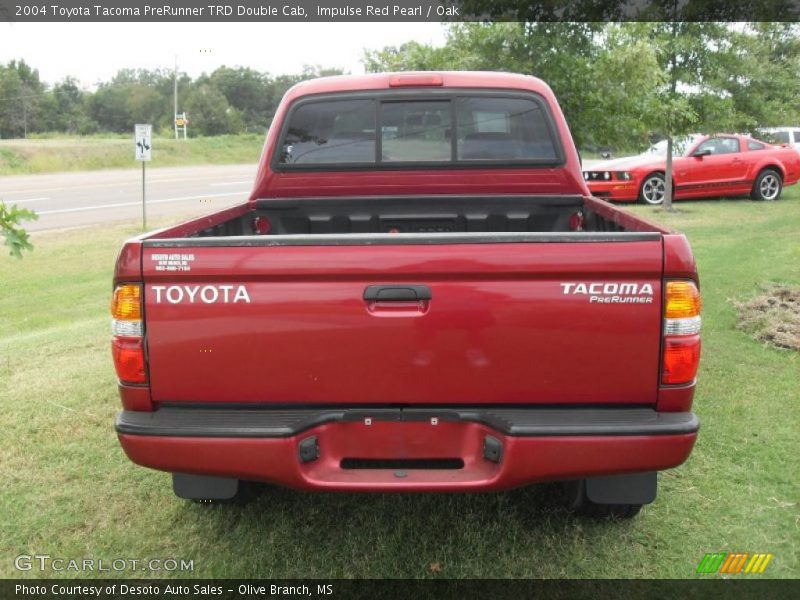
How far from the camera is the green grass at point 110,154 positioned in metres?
35.1

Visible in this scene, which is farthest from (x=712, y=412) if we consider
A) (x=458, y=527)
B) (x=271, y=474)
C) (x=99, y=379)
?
(x=99, y=379)

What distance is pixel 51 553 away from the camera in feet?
11.0

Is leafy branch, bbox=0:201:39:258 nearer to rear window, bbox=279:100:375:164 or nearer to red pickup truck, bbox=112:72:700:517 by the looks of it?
rear window, bbox=279:100:375:164

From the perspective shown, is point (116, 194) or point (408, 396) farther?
point (116, 194)

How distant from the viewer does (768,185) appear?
678 inches

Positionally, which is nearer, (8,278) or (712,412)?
(712,412)

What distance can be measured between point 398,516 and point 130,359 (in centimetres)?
153

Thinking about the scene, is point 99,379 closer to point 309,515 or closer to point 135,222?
point 309,515

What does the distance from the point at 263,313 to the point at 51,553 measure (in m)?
1.65

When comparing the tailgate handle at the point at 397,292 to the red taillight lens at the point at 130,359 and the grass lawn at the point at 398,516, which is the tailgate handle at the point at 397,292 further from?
the grass lawn at the point at 398,516

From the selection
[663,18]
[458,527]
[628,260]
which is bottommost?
[458,527]

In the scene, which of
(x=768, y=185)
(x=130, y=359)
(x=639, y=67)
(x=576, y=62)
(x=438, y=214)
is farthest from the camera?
(x=768, y=185)

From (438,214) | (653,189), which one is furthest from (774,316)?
(653,189)

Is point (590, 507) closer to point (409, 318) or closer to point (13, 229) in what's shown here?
point (409, 318)
